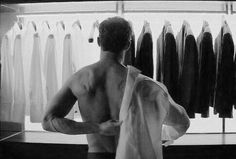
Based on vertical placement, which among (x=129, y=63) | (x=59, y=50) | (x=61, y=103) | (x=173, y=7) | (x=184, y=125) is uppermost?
(x=173, y=7)

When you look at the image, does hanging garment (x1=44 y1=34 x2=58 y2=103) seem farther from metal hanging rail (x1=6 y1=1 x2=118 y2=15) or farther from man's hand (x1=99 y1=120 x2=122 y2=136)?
man's hand (x1=99 y1=120 x2=122 y2=136)

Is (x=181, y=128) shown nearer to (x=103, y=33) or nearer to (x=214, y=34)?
(x=103, y=33)

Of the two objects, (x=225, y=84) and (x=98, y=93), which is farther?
(x=225, y=84)

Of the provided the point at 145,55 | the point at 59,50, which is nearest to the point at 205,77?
the point at 145,55

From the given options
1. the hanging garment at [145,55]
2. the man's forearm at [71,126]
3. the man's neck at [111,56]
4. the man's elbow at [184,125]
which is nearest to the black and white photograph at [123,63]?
the hanging garment at [145,55]

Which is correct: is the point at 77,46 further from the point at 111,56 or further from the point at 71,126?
the point at 71,126

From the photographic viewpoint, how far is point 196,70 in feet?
8.57

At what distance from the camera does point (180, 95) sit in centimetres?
263

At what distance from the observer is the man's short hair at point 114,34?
137 cm

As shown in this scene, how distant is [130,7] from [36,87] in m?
1.03

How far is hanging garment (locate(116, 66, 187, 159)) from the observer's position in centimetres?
132

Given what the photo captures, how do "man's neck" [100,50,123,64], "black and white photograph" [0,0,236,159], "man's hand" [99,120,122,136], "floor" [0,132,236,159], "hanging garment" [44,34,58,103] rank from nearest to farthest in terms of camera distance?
"man's hand" [99,120,122,136]
"man's neck" [100,50,123,64]
"floor" [0,132,236,159]
"black and white photograph" [0,0,236,159]
"hanging garment" [44,34,58,103]

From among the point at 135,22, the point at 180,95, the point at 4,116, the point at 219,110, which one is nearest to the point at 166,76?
the point at 180,95

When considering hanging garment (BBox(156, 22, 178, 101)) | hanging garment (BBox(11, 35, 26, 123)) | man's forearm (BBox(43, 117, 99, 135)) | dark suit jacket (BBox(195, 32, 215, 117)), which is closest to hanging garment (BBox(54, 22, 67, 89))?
hanging garment (BBox(11, 35, 26, 123))
